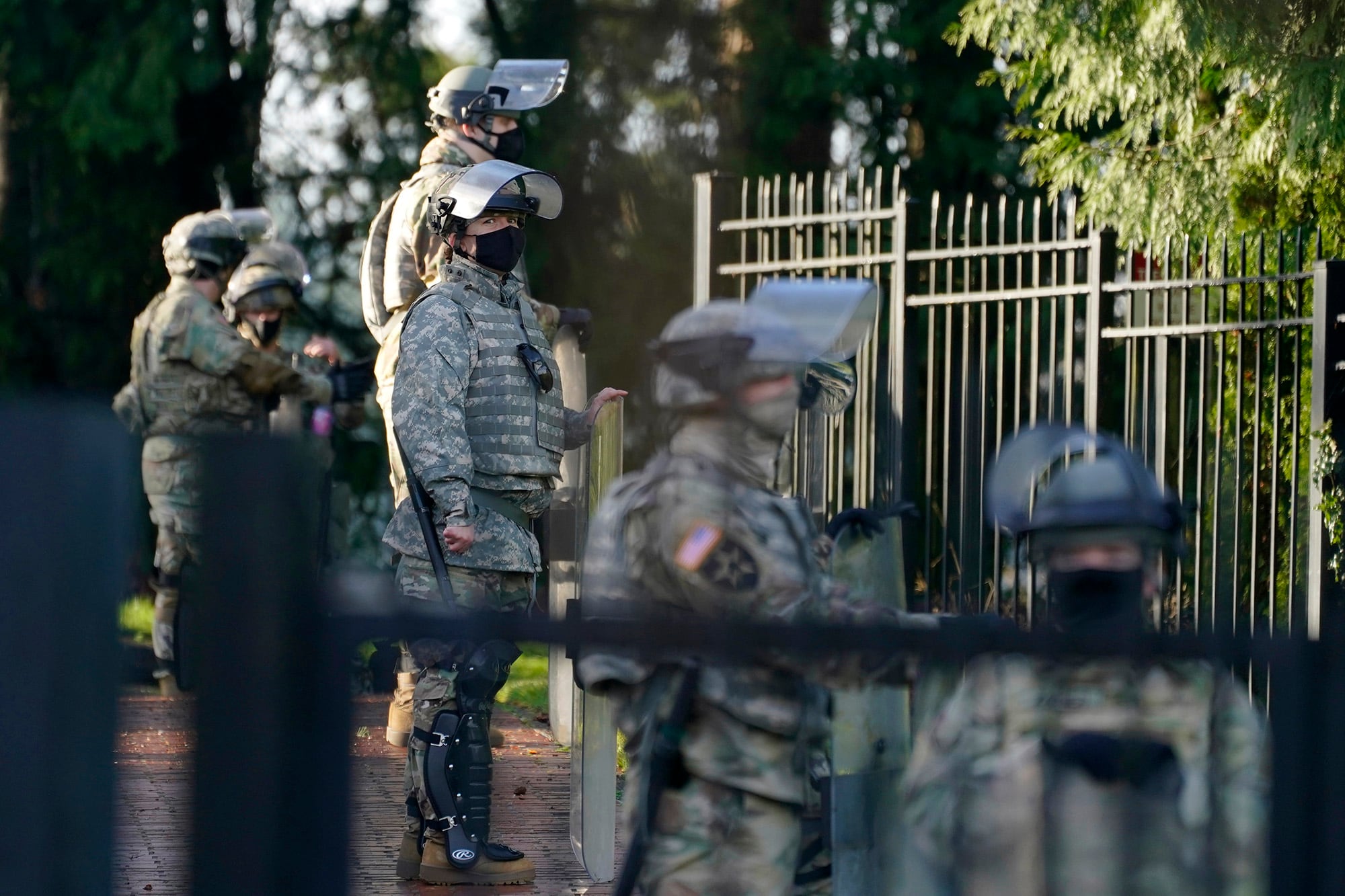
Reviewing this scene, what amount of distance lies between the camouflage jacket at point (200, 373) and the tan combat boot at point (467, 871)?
328cm

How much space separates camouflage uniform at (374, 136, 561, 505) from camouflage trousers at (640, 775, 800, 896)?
2.93m

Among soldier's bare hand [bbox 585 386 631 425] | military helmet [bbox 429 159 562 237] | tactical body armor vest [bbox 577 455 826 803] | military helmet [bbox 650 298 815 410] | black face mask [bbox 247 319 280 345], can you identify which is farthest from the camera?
black face mask [bbox 247 319 280 345]

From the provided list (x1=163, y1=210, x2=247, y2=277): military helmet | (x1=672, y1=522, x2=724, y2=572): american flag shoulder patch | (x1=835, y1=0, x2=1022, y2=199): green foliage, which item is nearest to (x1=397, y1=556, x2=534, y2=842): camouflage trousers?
(x1=672, y1=522, x2=724, y2=572): american flag shoulder patch

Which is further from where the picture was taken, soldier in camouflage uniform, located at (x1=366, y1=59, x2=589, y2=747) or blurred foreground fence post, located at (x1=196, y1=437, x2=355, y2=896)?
soldier in camouflage uniform, located at (x1=366, y1=59, x2=589, y2=747)

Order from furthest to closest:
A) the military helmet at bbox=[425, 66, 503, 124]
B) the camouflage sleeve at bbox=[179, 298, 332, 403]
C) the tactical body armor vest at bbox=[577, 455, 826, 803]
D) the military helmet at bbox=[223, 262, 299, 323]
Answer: the military helmet at bbox=[223, 262, 299, 323]
the camouflage sleeve at bbox=[179, 298, 332, 403]
the military helmet at bbox=[425, 66, 503, 124]
the tactical body armor vest at bbox=[577, 455, 826, 803]

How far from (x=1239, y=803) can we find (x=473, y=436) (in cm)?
323

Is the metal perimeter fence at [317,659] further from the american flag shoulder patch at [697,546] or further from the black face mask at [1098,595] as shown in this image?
the american flag shoulder patch at [697,546]

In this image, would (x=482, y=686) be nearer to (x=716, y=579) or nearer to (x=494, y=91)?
(x=716, y=579)

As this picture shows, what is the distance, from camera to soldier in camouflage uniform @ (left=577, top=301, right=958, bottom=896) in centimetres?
271

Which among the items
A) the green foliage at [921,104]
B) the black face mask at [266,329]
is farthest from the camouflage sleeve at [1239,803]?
the green foliage at [921,104]

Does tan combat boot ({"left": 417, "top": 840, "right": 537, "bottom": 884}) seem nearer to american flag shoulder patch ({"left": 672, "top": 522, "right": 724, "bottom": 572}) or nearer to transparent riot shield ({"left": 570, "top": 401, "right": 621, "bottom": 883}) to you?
transparent riot shield ({"left": 570, "top": 401, "right": 621, "bottom": 883})

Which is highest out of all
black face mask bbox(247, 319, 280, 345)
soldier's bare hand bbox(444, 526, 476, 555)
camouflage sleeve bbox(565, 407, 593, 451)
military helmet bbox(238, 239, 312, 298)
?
military helmet bbox(238, 239, 312, 298)

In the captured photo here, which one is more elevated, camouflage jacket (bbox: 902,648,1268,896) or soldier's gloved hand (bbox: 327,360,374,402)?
soldier's gloved hand (bbox: 327,360,374,402)

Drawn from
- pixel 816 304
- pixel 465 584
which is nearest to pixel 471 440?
pixel 465 584
